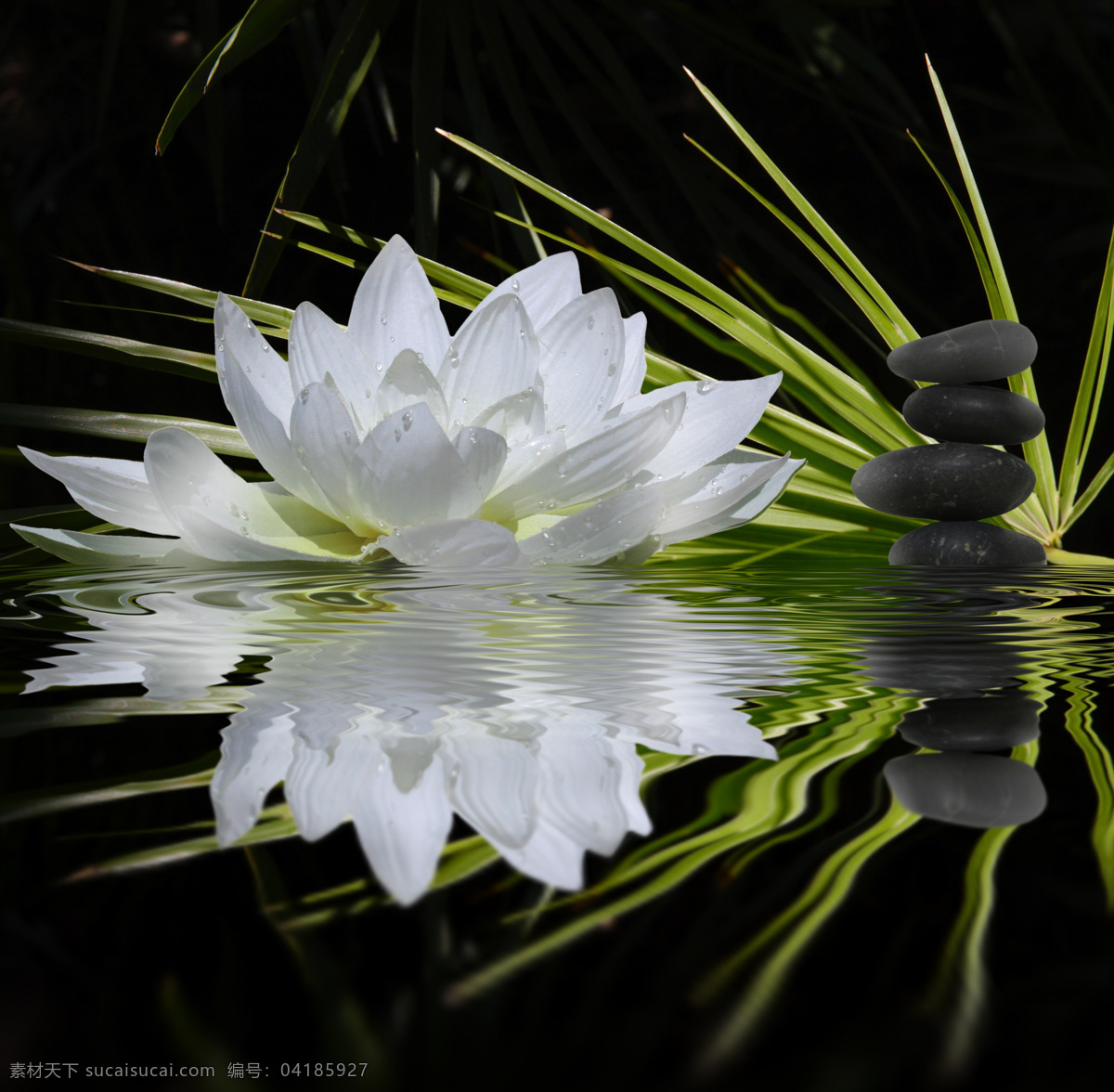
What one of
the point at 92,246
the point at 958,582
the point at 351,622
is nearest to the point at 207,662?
the point at 351,622

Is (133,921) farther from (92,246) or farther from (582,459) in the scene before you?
(92,246)

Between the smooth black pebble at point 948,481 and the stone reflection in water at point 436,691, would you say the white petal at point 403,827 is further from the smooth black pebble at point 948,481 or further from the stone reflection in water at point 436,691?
the smooth black pebble at point 948,481

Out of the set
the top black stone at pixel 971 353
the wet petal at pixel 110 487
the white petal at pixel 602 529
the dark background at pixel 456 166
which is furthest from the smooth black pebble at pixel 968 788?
the dark background at pixel 456 166

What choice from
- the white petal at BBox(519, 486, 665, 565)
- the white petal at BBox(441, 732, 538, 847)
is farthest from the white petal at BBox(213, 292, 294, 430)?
the white petal at BBox(441, 732, 538, 847)

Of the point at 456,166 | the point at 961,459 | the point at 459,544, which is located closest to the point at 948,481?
the point at 961,459

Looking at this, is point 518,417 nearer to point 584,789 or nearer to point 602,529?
point 602,529
